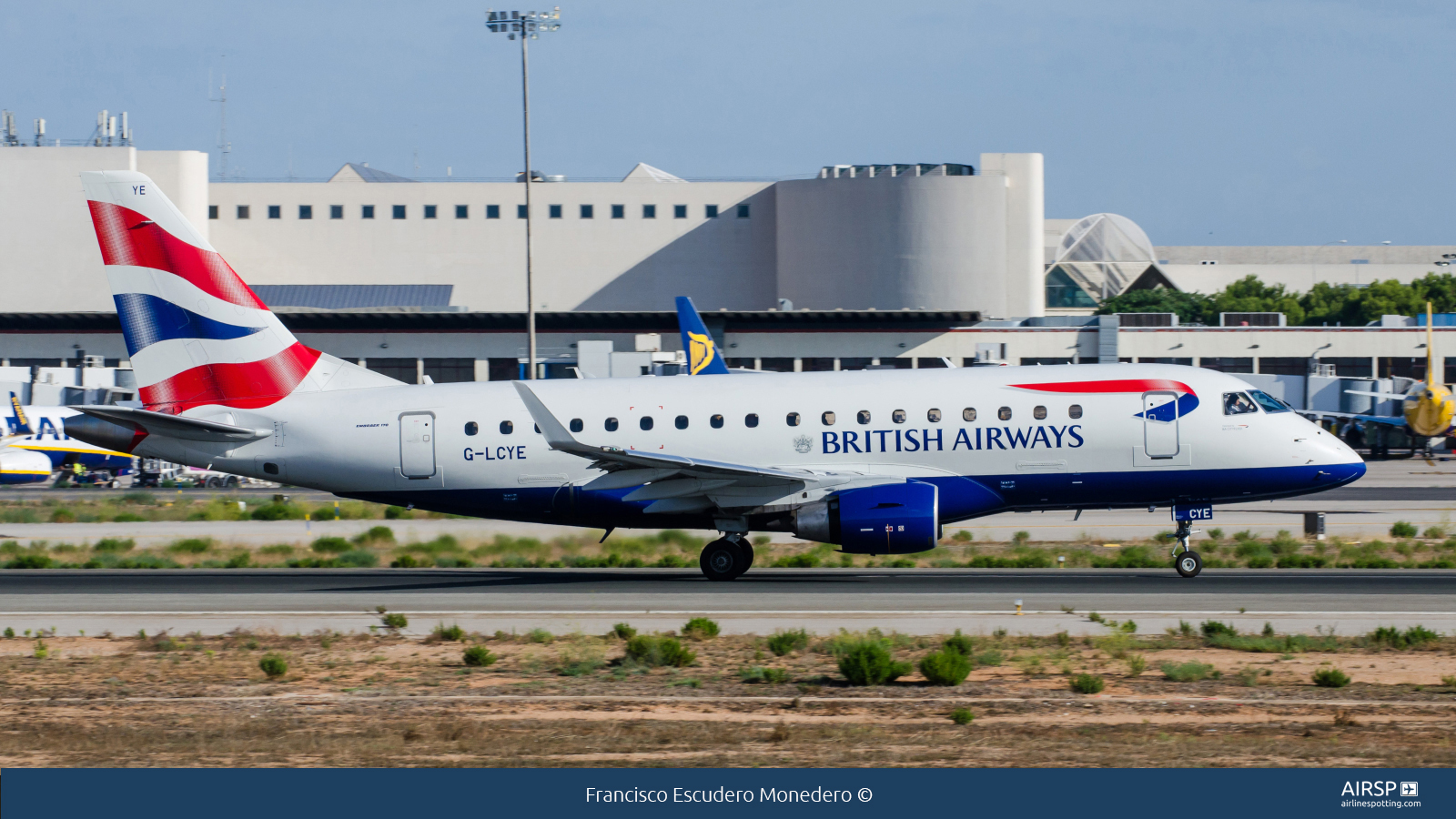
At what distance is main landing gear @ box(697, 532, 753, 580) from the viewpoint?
26266 mm

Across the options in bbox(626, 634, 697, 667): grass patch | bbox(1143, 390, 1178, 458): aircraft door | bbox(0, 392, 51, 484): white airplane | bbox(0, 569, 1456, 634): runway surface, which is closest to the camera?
bbox(626, 634, 697, 667): grass patch

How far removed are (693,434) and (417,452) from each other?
5574 mm

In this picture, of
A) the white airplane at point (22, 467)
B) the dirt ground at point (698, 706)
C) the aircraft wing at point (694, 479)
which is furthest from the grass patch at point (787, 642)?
the white airplane at point (22, 467)

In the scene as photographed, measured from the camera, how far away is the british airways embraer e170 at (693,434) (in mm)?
25016

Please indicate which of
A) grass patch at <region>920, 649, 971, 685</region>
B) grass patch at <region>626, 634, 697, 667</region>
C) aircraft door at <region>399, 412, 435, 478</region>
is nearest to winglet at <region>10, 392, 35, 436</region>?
aircraft door at <region>399, 412, 435, 478</region>

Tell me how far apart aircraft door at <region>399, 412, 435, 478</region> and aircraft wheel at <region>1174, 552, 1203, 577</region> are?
14.6 m

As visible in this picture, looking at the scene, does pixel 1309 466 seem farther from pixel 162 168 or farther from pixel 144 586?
pixel 162 168

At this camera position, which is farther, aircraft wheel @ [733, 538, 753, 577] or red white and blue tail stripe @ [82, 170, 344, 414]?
red white and blue tail stripe @ [82, 170, 344, 414]

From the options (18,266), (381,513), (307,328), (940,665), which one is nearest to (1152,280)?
(307,328)

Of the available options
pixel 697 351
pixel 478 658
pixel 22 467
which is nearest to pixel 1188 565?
pixel 478 658

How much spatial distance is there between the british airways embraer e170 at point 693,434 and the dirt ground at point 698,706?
638 cm

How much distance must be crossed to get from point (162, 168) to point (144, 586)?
7644cm

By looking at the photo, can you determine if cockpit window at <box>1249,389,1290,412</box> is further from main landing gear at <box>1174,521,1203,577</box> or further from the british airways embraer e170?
main landing gear at <box>1174,521,1203,577</box>

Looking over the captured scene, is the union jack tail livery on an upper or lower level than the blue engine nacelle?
upper
